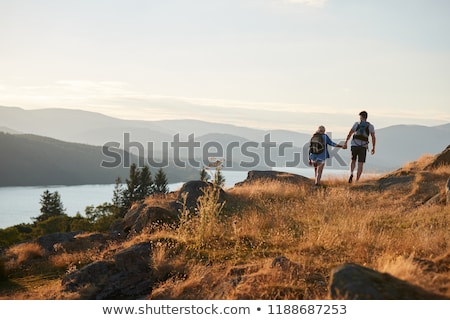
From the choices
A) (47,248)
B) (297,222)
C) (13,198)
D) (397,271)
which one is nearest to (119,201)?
(47,248)

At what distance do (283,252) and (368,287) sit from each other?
12.3 ft

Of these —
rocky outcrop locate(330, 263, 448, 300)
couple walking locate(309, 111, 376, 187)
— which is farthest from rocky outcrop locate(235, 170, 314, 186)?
rocky outcrop locate(330, 263, 448, 300)

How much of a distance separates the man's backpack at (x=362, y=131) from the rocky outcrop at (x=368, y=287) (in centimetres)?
1204

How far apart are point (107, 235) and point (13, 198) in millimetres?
186219

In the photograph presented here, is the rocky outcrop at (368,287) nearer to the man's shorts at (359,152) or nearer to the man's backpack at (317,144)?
the man's shorts at (359,152)

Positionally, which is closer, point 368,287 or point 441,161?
point 368,287

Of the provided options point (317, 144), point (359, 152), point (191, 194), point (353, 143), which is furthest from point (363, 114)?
point (191, 194)

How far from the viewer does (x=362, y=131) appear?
56.0 feet

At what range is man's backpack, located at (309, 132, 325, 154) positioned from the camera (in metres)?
17.8

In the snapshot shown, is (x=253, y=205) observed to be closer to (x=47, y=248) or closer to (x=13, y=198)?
(x=47, y=248)

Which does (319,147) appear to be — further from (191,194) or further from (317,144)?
(191,194)

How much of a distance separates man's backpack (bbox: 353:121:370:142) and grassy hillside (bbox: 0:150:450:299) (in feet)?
8.17

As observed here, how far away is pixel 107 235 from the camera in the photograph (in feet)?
54.1

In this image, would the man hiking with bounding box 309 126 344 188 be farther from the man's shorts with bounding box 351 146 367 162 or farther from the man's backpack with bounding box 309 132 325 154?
the man's shorts with bounding box 351 146 367 162
